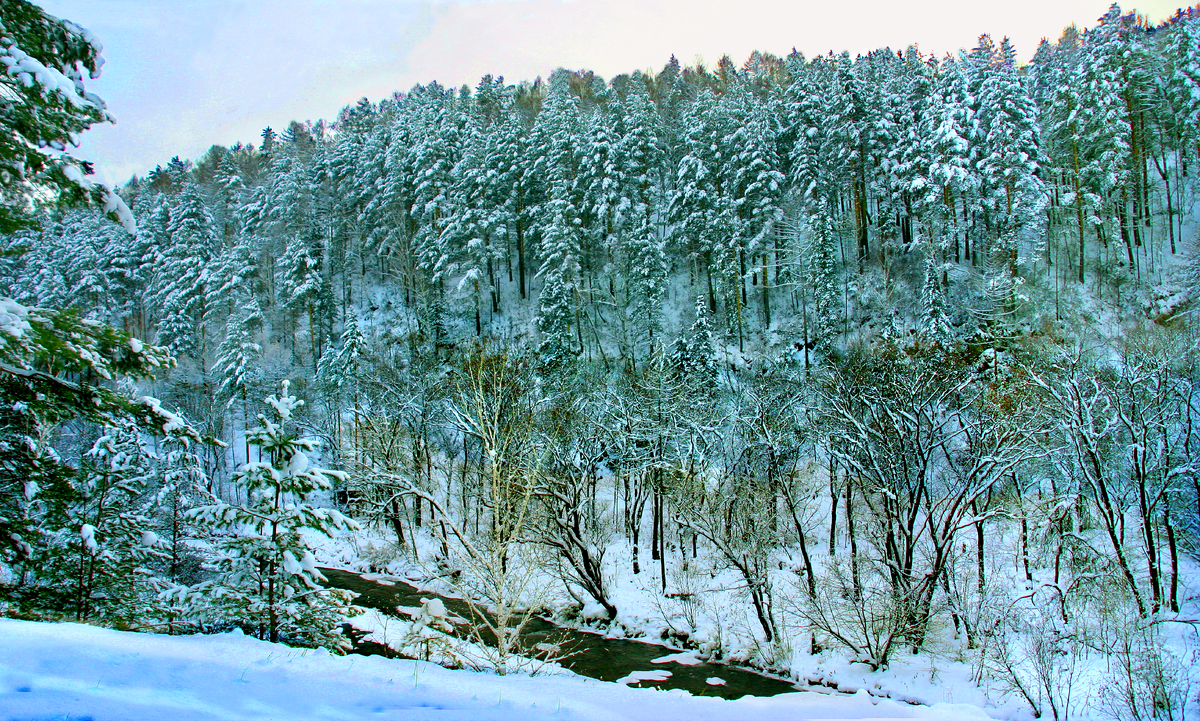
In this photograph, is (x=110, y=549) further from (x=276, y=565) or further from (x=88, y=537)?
(x=276, y=565)

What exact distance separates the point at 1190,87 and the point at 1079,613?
3842 centimetres

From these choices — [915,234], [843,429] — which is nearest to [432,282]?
[843,429]

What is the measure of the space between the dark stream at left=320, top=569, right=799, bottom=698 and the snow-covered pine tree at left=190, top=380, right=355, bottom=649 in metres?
6.18

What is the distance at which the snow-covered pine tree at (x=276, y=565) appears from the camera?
10359mm

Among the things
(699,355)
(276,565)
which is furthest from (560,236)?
(276,565)

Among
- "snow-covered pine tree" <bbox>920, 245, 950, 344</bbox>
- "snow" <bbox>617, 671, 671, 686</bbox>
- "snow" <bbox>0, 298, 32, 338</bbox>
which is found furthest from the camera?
"snow-covered pine tree" <bbox>920, 245, 950, 344</bbox>

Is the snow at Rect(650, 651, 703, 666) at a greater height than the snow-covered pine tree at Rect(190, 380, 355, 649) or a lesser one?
lesser

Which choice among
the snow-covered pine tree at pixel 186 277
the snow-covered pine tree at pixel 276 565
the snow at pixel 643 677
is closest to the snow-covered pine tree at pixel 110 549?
the snow-covered pine tree at pixel 276 565

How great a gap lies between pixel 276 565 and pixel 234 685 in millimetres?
5162

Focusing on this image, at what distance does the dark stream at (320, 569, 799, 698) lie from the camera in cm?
1631

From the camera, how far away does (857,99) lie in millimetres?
37281

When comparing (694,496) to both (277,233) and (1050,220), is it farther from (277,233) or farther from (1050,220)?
(277,233)

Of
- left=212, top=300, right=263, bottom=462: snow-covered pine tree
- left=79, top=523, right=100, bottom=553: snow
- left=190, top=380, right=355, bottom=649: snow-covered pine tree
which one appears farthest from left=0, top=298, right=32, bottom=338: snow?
left=212, top=300, right=263, bottom=462: snow-covered pine tree

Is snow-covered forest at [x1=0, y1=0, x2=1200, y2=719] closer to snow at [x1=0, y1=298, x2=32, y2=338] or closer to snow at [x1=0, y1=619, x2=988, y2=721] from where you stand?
snow at [x1=0, y1=298, x2=32, y2=338]
